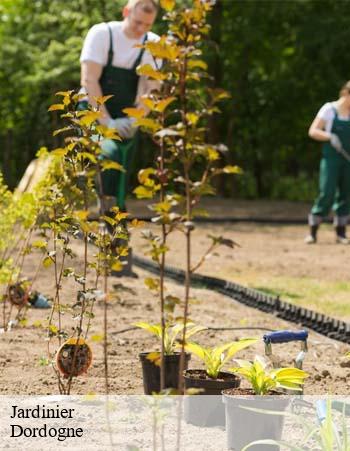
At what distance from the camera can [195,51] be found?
229 cm

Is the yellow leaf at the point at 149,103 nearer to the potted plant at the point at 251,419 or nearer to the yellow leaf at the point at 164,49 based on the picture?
the yellow leaf at the point at 164,49

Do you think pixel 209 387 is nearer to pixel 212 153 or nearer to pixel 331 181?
pixel 212 153

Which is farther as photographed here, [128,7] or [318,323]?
[128,7]

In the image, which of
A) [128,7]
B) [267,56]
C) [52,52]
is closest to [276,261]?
[128,7]

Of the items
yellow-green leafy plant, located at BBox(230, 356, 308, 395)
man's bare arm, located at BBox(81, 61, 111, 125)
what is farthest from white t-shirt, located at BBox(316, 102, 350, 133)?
yellow-green leafy plant, located at BBox(230, 356, 308, 395)

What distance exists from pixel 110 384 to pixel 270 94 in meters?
18.7

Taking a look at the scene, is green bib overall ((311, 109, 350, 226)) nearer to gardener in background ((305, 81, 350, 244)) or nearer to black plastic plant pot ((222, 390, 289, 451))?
gardener in background ((305, 81, 350, 244))

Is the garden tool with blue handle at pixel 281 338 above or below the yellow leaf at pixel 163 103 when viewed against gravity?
below

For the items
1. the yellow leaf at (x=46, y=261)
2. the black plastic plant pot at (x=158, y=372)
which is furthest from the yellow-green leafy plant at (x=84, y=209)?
the black plastic plant pot at (x=158, y=372)

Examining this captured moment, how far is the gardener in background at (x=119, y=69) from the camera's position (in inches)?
275

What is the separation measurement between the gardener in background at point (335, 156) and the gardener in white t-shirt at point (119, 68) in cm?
358

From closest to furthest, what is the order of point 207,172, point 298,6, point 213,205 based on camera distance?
point 207,172
point 213,205
point 298,6

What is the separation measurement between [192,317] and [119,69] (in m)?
2.24

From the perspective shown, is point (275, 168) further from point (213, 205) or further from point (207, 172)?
point (207, 172)
